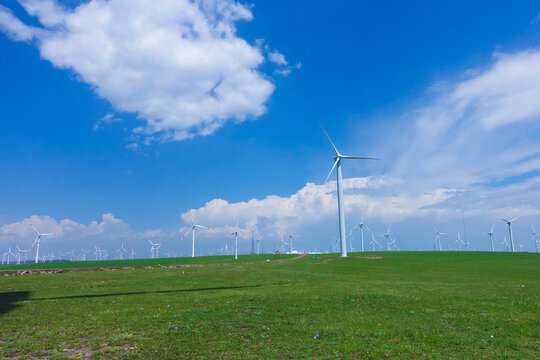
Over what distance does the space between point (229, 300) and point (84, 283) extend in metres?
25.9

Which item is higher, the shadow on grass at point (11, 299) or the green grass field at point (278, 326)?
the green grass field at point (278, 326)

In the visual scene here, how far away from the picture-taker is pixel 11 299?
2970 cm

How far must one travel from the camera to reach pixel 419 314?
21.1 meters

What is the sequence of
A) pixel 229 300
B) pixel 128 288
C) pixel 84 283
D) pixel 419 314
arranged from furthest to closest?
pixel 84 283 < pixel 128 288 < pixel 229 300 < pixel 419 314

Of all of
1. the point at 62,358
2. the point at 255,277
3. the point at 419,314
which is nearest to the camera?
the point at 62,358

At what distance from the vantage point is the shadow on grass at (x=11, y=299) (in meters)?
25.0

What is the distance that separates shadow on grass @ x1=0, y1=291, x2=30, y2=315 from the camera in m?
25.0

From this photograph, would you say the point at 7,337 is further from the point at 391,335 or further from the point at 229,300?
the point at 391,335

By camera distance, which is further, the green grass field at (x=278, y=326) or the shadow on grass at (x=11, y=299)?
the shadow on grass at (x=11, y=299)

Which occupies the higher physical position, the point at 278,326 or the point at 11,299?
the point at 278,326

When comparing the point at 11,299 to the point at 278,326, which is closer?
the point at 278,326

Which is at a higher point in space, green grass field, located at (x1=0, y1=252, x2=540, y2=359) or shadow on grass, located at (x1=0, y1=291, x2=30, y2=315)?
green grass field, located at (x1=0, y1=252, x2=540, y2=359)

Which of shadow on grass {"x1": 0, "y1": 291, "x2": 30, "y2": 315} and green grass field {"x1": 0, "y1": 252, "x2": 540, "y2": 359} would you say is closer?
green grass field {"x1": 0, "y1": 252, "x2": 540, "y2": 359}

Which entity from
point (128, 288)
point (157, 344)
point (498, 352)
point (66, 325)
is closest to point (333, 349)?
point (498, 352)
